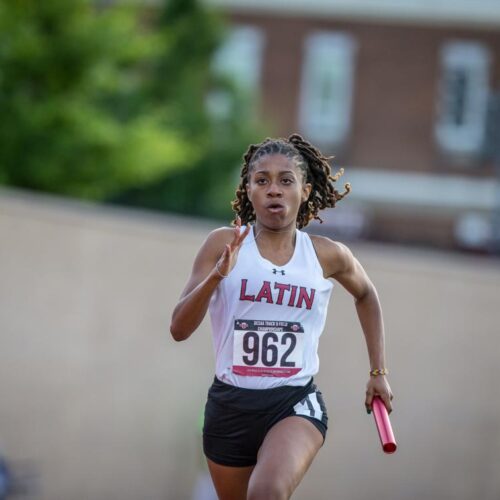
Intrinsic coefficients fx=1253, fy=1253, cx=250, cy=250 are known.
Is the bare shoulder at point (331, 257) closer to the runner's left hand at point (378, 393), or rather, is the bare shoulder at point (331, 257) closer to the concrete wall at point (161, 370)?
the runner's left hand at point (378, 393)

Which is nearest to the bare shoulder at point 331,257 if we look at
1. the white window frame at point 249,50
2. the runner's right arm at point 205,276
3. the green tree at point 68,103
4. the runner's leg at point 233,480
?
the runner's right arm at point 205,276

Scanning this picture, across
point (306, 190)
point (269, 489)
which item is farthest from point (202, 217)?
point (269, 489)

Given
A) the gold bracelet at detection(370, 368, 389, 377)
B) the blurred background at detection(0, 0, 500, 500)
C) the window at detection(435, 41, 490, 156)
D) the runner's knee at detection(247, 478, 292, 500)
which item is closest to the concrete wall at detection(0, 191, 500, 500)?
the blurred background at detection(0, 0, 500, 500)

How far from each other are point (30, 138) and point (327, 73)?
45.5 ft

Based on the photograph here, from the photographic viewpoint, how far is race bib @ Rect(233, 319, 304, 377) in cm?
561

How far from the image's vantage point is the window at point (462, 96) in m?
30.1

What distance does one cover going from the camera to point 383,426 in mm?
5465

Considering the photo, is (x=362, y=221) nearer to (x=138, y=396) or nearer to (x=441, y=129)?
(x=441, y=129)

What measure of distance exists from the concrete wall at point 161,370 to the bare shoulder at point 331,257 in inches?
279

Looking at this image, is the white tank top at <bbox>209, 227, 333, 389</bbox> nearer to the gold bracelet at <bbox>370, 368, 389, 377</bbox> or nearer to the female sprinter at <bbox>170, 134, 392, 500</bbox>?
the female sprinter at <bbox>170, 134, 392, 500</bbox>

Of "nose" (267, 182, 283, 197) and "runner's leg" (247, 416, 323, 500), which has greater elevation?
"nose" (267, 182, 283, 197)

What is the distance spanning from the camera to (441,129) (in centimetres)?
3047

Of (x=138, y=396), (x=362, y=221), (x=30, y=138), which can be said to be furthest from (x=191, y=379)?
(x=362, y=221)

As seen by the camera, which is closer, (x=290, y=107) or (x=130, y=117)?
(x=130, y=117)
